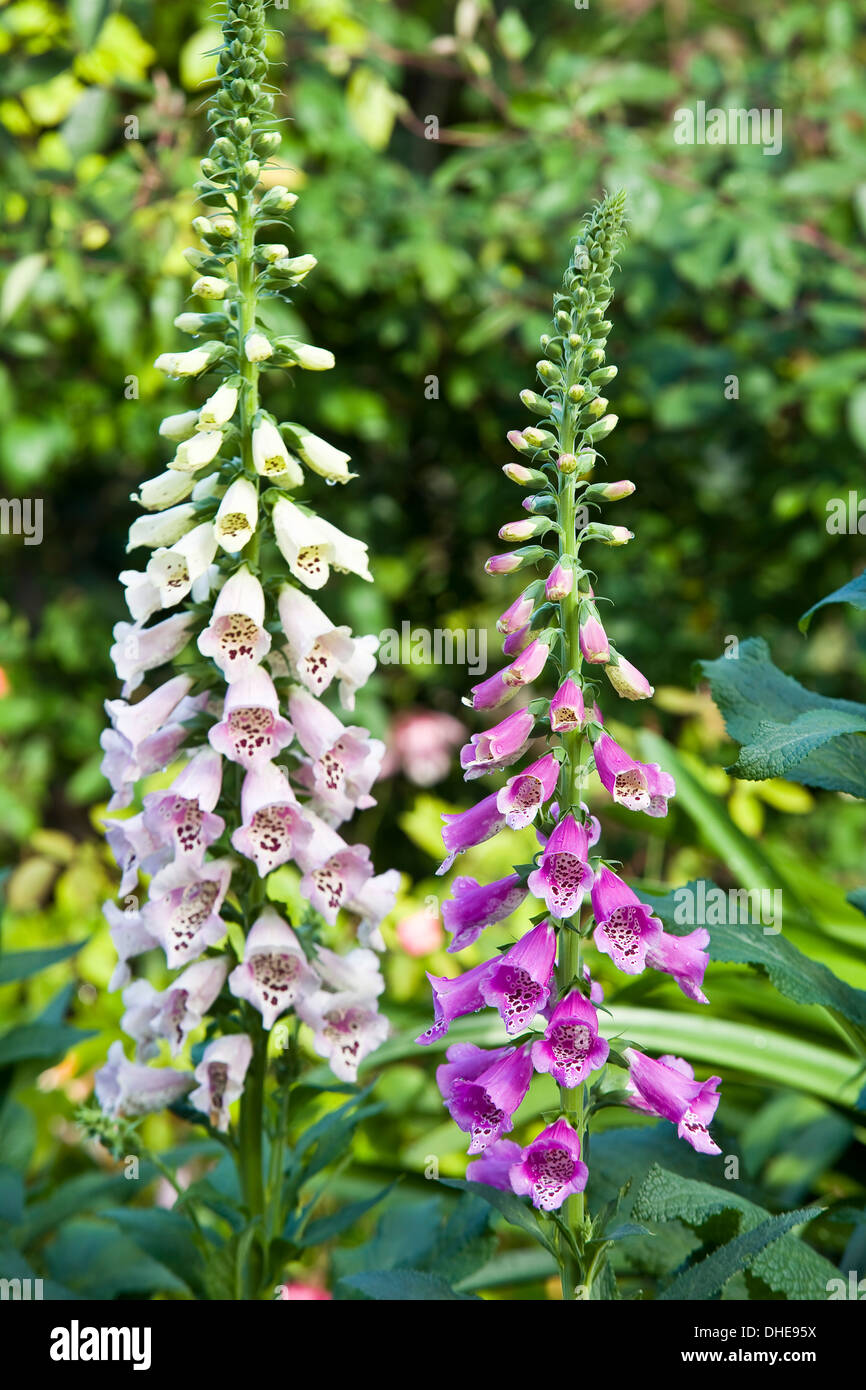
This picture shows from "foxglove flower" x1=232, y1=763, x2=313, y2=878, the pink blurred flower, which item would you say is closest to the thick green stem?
"foxglove flower" x1=232, y1=763, x2=313, y2=878

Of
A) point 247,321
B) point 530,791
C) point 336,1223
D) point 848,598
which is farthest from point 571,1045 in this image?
point 247,321

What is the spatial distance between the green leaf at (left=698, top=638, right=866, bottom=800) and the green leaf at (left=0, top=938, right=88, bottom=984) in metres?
0.81

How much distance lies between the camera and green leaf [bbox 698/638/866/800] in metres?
1.30

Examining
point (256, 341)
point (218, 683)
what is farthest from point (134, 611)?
point (256, 341)

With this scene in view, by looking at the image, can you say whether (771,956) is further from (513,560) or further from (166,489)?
(166,489)

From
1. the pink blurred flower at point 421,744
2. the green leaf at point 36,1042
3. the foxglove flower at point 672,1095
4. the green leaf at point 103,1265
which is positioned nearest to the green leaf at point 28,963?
the green leaf at point 36,1042

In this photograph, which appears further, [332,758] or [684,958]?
[332,758]

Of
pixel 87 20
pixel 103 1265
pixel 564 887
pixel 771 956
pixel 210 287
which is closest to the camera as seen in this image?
pixel 564 887

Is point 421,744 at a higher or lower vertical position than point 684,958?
higher

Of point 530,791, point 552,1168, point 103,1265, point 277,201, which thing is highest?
point 277,201

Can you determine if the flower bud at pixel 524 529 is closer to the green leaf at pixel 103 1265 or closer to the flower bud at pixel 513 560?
the flower bud at pixel 513 560

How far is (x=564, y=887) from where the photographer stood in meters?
0.97

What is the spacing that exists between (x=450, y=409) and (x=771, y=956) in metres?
2.10
